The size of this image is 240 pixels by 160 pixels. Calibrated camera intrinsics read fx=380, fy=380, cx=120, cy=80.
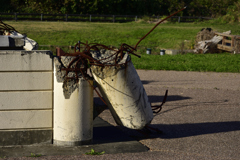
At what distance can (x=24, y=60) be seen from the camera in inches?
185

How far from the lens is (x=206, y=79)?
36.8 feet

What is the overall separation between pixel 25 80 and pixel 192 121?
304 centimetres

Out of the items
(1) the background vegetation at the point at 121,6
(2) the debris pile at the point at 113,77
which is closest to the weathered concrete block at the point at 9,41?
(2) the debris pile at the point at 113,77

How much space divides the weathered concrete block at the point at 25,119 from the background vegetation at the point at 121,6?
3827cm

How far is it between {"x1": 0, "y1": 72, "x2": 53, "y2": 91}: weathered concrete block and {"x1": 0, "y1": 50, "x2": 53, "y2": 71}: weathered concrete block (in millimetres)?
63

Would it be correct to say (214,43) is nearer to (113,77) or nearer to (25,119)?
(113,77)

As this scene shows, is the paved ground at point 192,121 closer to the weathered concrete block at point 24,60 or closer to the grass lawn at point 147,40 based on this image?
the weathered concrete block at point 24,60

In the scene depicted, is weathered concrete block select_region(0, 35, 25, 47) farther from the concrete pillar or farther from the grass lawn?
the grass lawn

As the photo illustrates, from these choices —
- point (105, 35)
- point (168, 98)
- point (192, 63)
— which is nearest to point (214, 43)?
point (192, 63)

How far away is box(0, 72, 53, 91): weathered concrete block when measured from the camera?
Answer: 470 centimetres

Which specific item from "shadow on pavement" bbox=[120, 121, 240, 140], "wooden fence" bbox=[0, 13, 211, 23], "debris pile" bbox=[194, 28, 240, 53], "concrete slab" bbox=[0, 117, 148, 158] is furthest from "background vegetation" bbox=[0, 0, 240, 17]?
"concrete slab" bbox=[0, 117, 148, 158]

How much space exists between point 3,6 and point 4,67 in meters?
40.6

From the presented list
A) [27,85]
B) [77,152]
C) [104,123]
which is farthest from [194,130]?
[27,85]

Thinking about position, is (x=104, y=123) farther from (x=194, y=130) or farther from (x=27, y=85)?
(x=27, y=85)
